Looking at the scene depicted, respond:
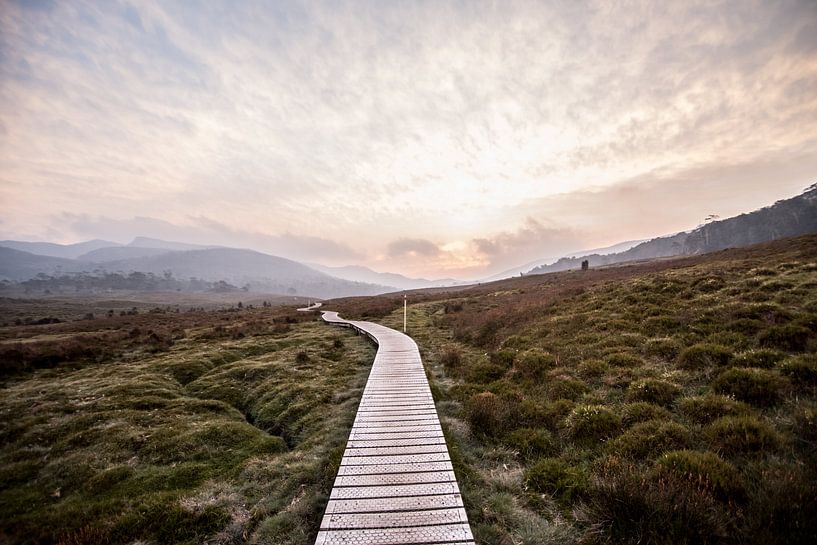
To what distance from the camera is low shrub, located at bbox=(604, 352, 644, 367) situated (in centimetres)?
1028

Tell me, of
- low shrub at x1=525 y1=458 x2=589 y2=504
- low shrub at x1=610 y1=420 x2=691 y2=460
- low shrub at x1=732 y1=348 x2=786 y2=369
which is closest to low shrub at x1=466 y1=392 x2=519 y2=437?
low shrub at x1=525 y1=458 x2=589 y2=504

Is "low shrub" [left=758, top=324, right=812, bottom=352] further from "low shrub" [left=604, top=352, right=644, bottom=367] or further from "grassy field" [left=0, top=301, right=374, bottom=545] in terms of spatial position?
"grassy field" [left=0, top=301, right=374, bottom=545]

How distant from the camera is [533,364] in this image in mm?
11695

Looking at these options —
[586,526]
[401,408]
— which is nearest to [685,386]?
[586,526]

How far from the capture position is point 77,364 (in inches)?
725

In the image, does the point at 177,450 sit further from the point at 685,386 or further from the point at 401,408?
the point at 685,386

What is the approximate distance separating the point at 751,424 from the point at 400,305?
3650 centimetres

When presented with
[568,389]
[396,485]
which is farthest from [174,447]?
[568,389]

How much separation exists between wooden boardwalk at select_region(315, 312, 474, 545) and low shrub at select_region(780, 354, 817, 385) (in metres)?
8.08

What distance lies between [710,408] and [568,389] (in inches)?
125

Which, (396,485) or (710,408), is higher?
(710,408)

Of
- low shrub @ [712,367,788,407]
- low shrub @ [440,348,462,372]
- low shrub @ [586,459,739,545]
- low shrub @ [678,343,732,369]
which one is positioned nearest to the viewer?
low shrub @ [586,459,739,545]

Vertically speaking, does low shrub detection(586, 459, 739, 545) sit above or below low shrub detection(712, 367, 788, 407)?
below

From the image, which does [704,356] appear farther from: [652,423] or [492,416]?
[492,416]
